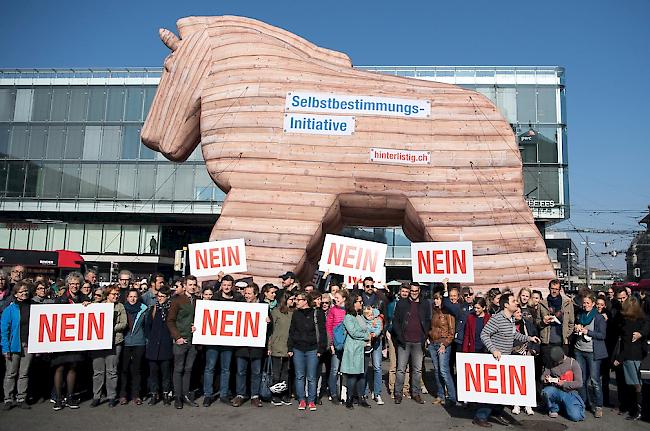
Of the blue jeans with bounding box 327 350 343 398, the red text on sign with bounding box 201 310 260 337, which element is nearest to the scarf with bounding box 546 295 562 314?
the blue jeans with bounding box 327 350 343 398

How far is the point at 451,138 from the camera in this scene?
29.0 ft

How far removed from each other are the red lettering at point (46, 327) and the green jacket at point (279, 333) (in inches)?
106

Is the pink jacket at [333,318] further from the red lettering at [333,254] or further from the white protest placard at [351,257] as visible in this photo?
the red lettering at [333,254]

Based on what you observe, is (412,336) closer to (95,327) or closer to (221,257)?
(221,257)

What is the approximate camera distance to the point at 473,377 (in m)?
6.21

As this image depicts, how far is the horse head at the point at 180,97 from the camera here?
934cm

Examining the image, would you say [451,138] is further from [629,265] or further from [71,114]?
[629,265]

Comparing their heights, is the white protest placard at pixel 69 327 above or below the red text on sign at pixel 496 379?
above

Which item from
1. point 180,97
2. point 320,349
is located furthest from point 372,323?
point 180,97

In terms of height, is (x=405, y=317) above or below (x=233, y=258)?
below

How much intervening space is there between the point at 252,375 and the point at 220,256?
2.00m

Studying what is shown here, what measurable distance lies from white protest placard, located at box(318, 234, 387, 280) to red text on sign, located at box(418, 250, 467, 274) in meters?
0.70

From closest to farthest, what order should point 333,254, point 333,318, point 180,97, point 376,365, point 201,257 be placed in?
1. point 376,365
2. point 333,318
3. point 201,257
4. point 333,254
5. point 180,97

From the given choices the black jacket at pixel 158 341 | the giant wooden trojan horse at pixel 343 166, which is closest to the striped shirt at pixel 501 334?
the giant wooden trojan horse at pixel 343 166
